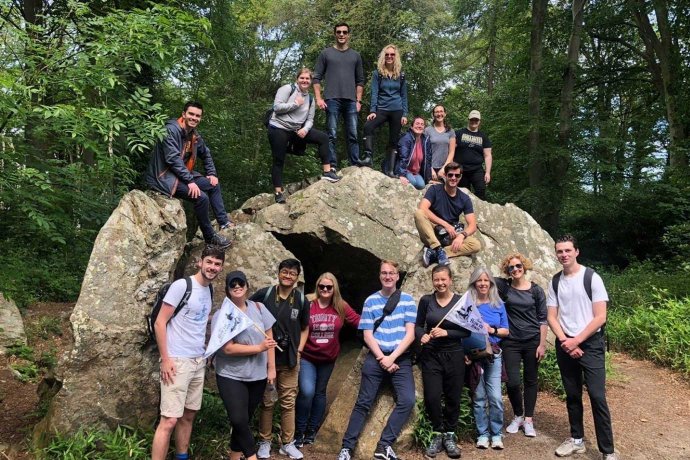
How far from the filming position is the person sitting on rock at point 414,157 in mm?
8227

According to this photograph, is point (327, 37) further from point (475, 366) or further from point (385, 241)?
point (475, 366)

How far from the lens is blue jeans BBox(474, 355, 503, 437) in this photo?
5277 mm

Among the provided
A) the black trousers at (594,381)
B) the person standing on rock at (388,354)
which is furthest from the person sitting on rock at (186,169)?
the black trousers at (594,381)

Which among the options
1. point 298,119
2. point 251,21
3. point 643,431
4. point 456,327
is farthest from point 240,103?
point 643,431

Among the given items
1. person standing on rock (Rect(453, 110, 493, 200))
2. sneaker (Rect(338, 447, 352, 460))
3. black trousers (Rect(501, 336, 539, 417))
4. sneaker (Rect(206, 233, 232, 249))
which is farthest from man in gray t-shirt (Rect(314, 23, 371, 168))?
sneaker (Rect(338, 447, 352, 460))

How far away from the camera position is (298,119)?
7285 mm

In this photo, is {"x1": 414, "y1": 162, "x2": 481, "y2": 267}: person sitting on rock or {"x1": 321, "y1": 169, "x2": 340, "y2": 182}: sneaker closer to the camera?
{"x1": 414, "y1": 162, "x2": 481, "y2": 267}: person sitting on rock

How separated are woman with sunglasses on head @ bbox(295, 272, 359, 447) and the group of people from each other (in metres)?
0.01

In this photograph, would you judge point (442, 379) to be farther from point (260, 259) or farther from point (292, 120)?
point (292, 120)

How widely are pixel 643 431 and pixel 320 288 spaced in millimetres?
4313

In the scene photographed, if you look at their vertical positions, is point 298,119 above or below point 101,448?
above

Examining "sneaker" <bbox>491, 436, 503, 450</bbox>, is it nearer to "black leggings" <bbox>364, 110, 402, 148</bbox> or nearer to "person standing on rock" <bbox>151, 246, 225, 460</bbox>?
"person standing on rock" <bbox>151, 246, 225, 460</bbox>

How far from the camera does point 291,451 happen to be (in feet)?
17.1

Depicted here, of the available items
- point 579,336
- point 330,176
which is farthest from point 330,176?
point 579,336
